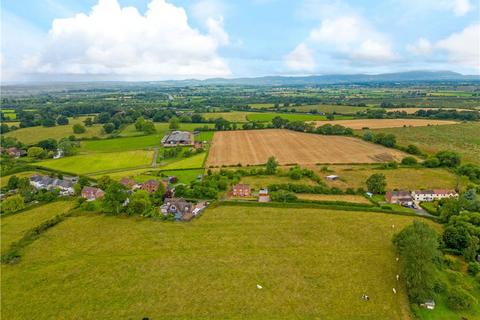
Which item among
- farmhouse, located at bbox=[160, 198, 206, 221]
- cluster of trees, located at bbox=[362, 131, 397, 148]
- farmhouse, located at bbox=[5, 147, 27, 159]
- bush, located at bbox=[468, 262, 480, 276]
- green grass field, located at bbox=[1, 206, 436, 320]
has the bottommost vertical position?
green grass field, located at bbox=[1, 206, 436, 320]

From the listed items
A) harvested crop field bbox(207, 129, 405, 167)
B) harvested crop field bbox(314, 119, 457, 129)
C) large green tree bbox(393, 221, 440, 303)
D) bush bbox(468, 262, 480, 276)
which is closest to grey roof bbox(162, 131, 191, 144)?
harvested crop field bbox(207, 129, 405, 167)

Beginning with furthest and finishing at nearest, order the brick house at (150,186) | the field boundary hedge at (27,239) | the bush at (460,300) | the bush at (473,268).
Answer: the brick house at (150,186) < the field boundary hedge at (27,239) < the bush at (473,268) < the bush at (460,300)

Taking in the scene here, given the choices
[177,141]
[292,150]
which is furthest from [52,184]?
[292,150]

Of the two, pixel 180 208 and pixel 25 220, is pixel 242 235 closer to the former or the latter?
pixel 180 208

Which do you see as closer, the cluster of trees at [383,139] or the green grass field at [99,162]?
the green grass field at [99,162]

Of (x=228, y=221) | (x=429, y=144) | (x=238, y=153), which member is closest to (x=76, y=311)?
(x=228, y=221)

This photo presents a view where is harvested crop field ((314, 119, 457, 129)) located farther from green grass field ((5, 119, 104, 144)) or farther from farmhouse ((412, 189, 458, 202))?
green grass field ((5, 119, 104, 144))

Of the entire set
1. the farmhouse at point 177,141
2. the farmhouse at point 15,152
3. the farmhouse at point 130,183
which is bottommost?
the farmhouse at point 130,183

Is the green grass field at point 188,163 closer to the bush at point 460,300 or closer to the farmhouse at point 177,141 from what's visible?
the farmhouse at point 177,141

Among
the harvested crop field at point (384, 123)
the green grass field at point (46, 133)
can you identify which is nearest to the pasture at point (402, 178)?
the harvested crop field at point (384, 123)
